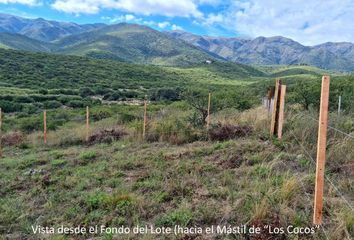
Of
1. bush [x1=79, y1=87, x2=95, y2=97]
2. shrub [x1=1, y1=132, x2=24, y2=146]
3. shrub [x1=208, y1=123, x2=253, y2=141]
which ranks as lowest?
shrub [x1=1, y1=132, x2=24, y2=146]

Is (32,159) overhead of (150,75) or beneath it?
beneath

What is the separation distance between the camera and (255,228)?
466 centimetres

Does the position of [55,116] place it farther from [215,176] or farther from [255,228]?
[255,228]

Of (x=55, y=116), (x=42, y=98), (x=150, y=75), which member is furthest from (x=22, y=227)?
(x=150, y=75)

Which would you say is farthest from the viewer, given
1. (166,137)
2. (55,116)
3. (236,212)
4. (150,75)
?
(150,75)

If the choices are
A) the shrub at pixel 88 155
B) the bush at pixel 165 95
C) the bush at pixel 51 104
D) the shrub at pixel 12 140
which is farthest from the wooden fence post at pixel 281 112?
the bush at pixel 165 95

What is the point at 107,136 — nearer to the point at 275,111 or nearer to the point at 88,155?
the point at 88,155

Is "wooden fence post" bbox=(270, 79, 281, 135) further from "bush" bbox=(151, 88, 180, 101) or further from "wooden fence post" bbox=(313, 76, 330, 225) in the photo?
"bush" bbox=(151, 88, 180, 101)

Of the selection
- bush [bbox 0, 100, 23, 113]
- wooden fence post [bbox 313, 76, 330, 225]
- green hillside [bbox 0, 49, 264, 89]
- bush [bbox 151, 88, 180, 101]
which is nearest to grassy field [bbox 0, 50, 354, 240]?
wooden fence post [bbox 313, 76, 330, 225]

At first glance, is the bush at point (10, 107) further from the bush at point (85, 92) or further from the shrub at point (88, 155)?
the shrub at point (88, 155)

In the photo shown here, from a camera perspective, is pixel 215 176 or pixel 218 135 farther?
pixel 218 135

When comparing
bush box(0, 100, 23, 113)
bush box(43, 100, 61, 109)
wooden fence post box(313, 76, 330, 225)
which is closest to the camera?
wooden fence post box(313, 76, 330, 225)

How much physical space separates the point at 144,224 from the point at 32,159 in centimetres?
629

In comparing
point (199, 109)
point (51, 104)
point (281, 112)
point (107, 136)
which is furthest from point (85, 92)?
point (281, 112)
